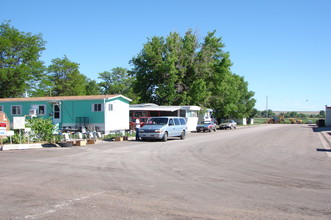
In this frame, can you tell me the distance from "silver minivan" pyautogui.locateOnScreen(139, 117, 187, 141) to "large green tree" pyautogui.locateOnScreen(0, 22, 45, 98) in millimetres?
31892

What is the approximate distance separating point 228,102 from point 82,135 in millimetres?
40412

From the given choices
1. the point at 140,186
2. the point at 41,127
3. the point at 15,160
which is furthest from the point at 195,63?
the point at 140,186

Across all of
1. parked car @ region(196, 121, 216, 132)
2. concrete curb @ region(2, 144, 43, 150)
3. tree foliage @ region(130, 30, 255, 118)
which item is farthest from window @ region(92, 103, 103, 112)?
tree foliage @ region(130, 30, 255, 118)

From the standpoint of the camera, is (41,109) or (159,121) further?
(41,109)

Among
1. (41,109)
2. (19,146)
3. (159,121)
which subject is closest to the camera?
(19,146)

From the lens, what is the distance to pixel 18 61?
49.4m

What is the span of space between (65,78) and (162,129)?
172 ft

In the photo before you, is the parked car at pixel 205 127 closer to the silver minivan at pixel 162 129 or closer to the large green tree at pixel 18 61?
the silver minivan at pixel 162 129

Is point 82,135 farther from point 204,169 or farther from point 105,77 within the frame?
point 105,77

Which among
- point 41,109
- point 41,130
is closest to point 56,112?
point 41,109

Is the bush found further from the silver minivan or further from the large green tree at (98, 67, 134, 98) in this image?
the large green tree at (98, 67, 134, 98)

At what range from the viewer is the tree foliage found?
148 feet

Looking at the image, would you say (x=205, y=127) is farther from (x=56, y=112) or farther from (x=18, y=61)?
(x=18, y=61)

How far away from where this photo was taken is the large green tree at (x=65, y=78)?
67312mm
